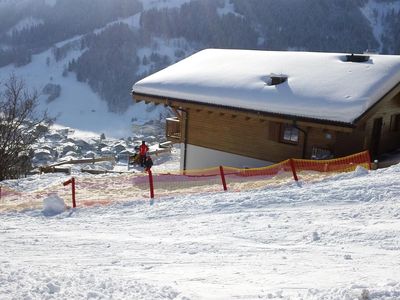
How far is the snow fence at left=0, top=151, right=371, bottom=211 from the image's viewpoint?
42.8ft

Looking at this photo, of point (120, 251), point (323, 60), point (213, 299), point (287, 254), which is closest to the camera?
point (213, 299)

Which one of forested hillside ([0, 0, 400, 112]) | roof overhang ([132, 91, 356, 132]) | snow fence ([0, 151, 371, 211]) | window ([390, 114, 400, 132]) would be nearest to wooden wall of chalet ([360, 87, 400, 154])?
window ([390, 114, 400, 132])

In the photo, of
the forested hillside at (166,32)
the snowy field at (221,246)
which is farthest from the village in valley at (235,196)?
the forested hillside at (166,32)

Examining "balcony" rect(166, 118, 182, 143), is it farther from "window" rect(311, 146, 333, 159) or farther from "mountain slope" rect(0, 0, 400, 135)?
"mountain slope" rect(0, 0, 400, 135)

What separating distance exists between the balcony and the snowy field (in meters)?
8.91

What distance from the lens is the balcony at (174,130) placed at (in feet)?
70.3

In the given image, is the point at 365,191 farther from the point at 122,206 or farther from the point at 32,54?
the point at 32,54

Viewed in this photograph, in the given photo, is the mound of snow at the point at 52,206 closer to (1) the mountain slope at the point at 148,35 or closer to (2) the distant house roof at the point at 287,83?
(2) the distant house roof at the point at 287,83

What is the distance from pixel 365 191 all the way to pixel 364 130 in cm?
601

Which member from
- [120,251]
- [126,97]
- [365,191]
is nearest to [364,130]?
[365,191]

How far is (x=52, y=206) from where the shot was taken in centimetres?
1247

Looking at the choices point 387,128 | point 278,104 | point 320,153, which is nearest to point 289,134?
point 320,153

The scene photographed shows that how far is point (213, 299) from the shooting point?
5.46 m

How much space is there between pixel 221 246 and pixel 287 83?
10191 mm
